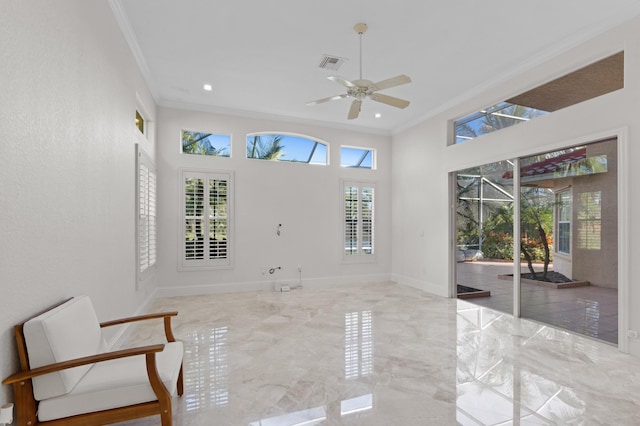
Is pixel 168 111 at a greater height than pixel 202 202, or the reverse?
pixel 168 111

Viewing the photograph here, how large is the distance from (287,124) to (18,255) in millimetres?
5297

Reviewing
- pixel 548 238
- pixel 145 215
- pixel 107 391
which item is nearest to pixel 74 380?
→ pixel 107 391

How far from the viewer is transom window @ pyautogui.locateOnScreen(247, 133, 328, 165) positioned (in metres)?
6.40

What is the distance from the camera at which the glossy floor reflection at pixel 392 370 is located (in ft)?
7.40

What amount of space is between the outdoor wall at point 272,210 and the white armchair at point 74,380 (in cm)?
394

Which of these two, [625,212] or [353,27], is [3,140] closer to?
[353,27]

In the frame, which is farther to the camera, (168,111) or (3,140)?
(168,111)

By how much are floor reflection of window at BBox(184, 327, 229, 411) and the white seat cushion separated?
596mm

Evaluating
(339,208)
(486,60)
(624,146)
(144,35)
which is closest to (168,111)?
(144,35)

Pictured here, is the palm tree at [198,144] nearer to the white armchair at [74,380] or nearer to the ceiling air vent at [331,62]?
the ceiling air vent at [331,62]

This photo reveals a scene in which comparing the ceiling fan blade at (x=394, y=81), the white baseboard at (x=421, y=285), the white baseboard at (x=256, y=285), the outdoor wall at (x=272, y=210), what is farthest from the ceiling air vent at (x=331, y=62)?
the white baseboard at (x=421, y=285)

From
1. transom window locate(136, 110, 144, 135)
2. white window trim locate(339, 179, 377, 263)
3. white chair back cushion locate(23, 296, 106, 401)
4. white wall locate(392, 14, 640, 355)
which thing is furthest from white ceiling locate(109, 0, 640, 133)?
white chair back cushion locate(23, 296, 106, 401)

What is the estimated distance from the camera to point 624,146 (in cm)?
329

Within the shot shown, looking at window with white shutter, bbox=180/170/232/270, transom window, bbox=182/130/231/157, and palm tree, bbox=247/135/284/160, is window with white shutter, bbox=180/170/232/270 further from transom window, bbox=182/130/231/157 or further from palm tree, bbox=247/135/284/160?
palm tree, bbox=247/135/284/160
